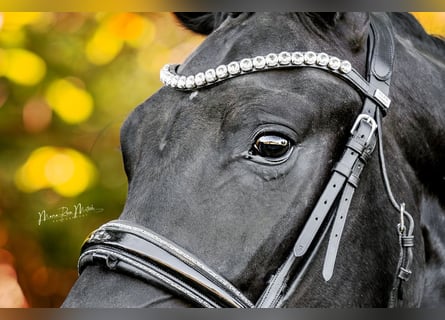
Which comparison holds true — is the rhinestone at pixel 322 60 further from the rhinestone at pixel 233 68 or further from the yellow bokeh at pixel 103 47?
the yellow bokeh at pixel 103 47

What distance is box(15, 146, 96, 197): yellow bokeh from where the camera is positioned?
277cm

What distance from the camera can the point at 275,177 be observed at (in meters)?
1.41

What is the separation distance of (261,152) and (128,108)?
1559 mm

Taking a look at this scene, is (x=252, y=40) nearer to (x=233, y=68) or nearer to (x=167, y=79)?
(x=233, y=68)

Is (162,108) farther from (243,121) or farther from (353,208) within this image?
(353,208)

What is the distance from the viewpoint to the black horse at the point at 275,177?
4.38ft

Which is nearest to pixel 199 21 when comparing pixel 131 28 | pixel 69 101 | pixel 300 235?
pixel 300 235

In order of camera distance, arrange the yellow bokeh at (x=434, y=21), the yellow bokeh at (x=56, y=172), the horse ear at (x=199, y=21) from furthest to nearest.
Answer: the yellow bokeh at (x=56, y=172) < the yellow bokeh at (x=434, y=21) < the horse ear at (x=199, y=21)

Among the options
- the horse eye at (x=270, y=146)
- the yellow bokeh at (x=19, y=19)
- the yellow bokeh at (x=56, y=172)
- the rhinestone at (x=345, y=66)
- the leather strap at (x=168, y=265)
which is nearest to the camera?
the leather strap at (x=168, y=265)

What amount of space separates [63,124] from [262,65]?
160 centimetres

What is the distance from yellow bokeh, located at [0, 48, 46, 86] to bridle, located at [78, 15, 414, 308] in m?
1.37

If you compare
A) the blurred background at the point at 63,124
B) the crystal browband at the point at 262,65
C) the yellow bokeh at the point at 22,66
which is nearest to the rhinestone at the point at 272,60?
the crystal browband at the point at 262,65

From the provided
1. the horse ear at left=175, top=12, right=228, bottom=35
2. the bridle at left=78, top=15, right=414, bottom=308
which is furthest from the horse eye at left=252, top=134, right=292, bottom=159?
the horse ear at left=175, top=12, right=228, bottom=35

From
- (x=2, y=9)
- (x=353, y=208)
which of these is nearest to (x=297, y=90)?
(x=353, y=208)
